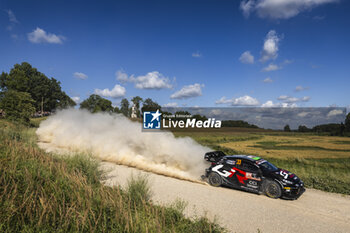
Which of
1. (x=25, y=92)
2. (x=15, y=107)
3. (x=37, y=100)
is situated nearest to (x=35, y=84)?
(x=37, y=100)

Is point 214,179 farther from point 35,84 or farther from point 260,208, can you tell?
point 35,84

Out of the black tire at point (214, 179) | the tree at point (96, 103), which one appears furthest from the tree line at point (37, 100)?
the black tire at point (214, 179)

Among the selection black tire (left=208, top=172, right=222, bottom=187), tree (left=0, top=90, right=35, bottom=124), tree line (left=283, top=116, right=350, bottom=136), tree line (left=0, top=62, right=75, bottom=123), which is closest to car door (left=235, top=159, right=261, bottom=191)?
Result: black tire (left=208, top=172, right=222, bottom=187)

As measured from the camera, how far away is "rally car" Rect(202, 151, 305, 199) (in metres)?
10.2

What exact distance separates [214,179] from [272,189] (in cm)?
306

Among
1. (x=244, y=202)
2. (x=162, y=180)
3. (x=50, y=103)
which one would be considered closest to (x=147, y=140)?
(x=162, y=180)

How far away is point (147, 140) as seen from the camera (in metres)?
18.2

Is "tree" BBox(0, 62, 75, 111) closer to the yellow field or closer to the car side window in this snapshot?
the yellow field

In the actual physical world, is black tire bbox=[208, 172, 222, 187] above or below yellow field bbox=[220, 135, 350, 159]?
A: above

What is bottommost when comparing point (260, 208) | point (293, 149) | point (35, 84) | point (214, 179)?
point (293, 149)

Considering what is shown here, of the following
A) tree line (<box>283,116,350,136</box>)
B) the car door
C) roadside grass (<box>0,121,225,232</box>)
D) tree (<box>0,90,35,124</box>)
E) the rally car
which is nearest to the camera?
roadside grass (<box>0,121,225,232</box>)

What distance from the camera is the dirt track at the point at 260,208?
7.55 m

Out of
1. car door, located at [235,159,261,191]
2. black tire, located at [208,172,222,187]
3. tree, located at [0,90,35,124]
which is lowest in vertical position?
black tire, located at [208,172,222,187]

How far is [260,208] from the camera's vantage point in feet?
29.5
